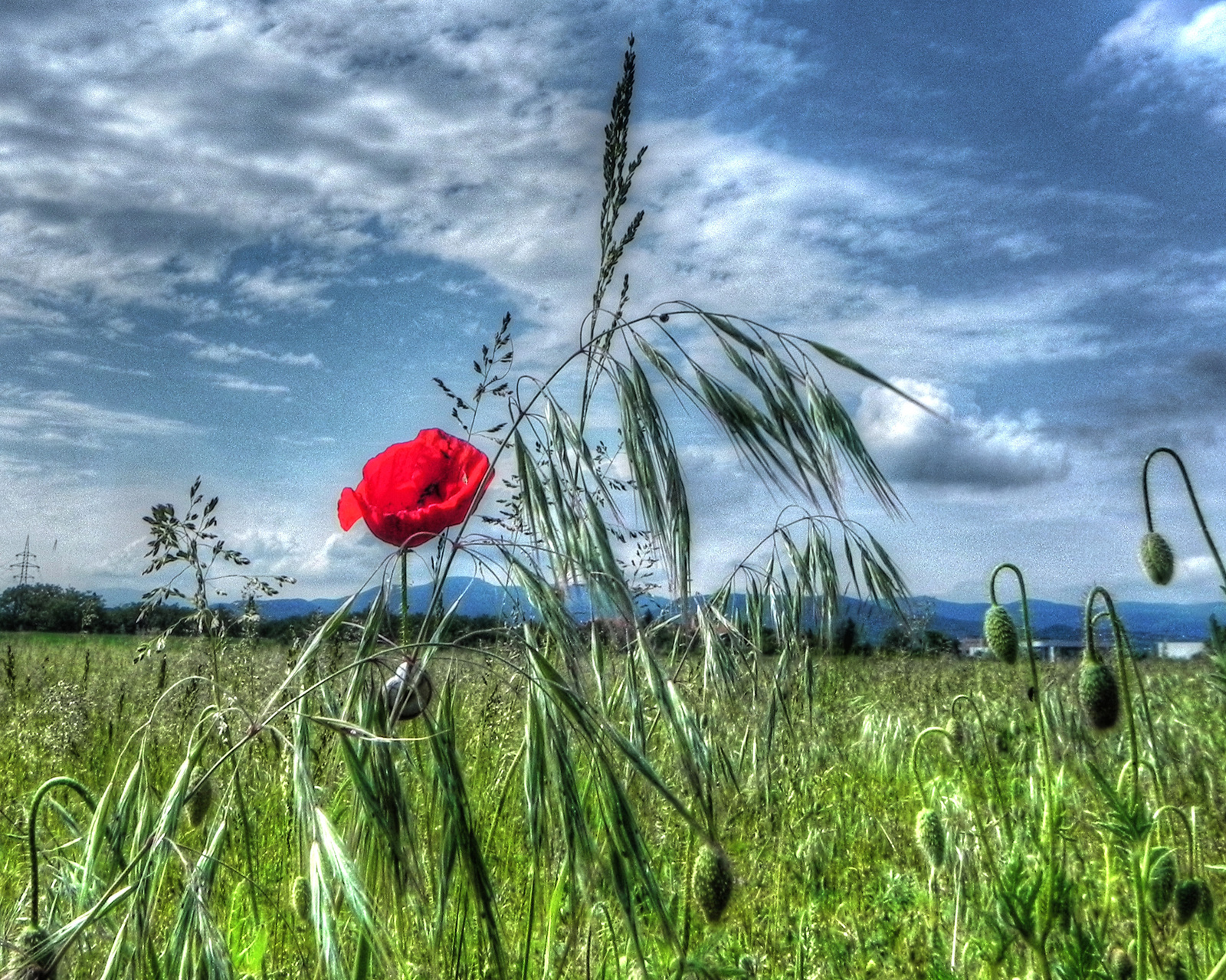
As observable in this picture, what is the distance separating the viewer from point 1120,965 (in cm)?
192

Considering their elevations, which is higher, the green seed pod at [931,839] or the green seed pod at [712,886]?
the green seed pod at [712,886]

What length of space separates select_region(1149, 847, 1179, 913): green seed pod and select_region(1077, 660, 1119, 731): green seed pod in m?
0.25

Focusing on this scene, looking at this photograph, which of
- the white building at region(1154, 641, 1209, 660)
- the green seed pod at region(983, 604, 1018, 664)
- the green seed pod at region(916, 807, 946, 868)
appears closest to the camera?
the green seed pod at region(983, 604, 1018, 664)

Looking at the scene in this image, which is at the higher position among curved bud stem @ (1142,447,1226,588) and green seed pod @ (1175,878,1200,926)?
curved bud stem @ (1142,447,1226,588)

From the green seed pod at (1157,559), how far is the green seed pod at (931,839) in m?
0.66

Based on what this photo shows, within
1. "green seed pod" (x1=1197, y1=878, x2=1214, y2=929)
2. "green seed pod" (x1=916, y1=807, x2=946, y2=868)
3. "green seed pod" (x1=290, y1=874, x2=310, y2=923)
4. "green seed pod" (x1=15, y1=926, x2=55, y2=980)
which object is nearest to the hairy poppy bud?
"green seed pod" (x1=15, y1=926, x2=55, y2=980)

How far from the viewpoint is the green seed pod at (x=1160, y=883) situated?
6.39 ft

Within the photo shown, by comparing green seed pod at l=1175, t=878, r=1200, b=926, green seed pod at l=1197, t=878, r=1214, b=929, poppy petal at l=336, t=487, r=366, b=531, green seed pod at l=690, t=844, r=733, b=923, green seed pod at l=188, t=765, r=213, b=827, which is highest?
poppy petal at l=336, t=487, r=366, b=531

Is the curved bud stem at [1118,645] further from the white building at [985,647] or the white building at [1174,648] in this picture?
the white building at [1174,648]

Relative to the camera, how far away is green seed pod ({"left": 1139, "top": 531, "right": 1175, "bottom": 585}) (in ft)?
6.37

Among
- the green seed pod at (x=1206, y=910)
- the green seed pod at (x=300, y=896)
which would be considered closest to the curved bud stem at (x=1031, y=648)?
the green seed pod at (x=1206, y=910)

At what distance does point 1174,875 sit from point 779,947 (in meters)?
0.94

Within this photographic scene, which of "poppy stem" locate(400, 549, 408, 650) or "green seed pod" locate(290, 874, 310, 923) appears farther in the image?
"green seed pod" locate(290, 874, 310, 923)

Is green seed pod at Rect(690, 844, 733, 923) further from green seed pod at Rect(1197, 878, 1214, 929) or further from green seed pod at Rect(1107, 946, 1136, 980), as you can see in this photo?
green seed pod at Rect(1197, 878, 1214, 929)
